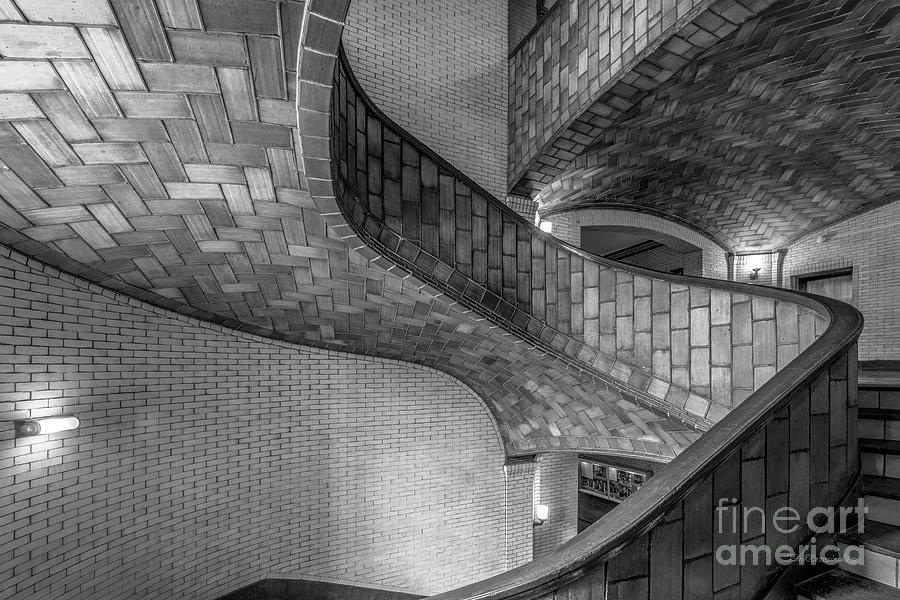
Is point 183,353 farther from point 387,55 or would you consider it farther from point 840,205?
point 840,205

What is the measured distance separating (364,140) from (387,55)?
2753 mm

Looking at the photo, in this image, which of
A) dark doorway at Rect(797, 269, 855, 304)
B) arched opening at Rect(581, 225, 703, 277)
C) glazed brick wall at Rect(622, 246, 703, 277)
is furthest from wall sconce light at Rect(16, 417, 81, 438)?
dark doorway at Rect(797, 269, 855, 304)

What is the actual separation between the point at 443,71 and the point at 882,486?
5795 millimetres

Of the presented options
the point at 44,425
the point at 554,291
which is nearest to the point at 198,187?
the point at 44,425

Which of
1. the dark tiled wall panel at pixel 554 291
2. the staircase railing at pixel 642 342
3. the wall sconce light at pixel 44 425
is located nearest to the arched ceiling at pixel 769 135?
the dark tiled wall panel at pixel 554 291

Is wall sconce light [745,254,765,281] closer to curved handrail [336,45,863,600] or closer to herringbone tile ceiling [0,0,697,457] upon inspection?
herringbone tile ceiling [0,0,697,457]

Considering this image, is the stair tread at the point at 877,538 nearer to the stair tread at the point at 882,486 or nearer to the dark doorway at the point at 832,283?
the stair tread at the point at 882,486

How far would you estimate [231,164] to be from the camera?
7.29 ft

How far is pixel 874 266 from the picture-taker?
6789 mm

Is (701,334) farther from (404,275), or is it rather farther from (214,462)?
(214,462)

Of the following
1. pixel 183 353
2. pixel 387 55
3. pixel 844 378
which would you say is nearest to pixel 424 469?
pixel 183 353

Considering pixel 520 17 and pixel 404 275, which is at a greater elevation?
pixel 520 17

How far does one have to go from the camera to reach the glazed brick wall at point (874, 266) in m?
6.49

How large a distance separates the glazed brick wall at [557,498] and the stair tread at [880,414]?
A: 186 inches
